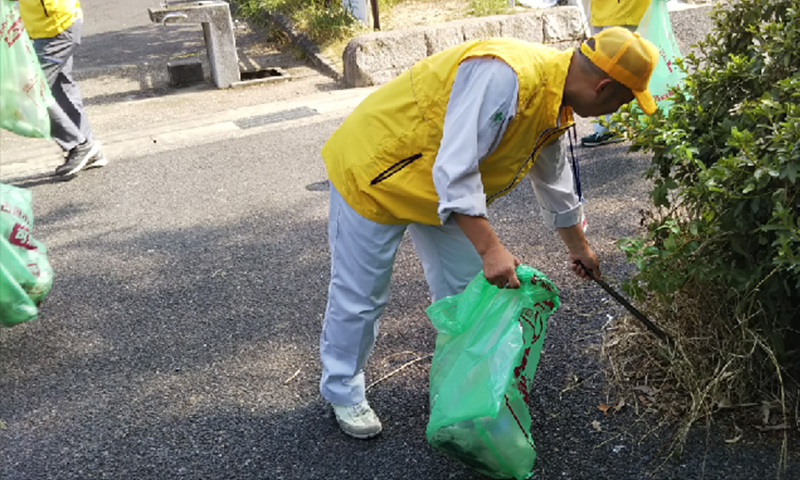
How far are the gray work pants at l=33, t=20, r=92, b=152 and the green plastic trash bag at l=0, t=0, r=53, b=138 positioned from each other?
3.16ft

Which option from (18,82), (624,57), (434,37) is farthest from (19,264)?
(434,37)

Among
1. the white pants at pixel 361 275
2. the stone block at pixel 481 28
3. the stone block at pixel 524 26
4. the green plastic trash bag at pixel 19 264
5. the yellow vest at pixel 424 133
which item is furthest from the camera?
the stone block at pixel 524 26

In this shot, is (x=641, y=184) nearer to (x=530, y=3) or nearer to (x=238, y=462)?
(x=238, y=462)

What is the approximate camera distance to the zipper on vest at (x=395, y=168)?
7.87ft

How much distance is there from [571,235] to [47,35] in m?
4.32

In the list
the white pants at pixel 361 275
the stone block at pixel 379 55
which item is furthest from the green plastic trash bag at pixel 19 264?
the stone block at pixel 379 55

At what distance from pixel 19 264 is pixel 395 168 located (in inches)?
80.0

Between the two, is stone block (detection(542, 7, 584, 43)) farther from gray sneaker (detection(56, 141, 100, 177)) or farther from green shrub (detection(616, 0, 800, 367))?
green shrub (detection(616, 0, 800, 367))

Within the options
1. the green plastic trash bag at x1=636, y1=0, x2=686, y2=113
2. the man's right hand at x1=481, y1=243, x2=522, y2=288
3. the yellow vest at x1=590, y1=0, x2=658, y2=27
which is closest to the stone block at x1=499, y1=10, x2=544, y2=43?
the yellow vest at x1=590, y1=0, x2=658, y2=27

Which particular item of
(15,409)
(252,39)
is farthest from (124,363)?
(252,39)

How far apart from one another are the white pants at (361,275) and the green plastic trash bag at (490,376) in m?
0.23

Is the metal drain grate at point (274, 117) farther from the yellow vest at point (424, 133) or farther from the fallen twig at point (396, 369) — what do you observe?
the yellow vest at point (424, 133)

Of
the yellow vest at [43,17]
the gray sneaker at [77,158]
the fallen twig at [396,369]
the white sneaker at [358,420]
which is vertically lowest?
the fallen twig at [396,369]

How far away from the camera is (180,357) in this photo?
346cm
